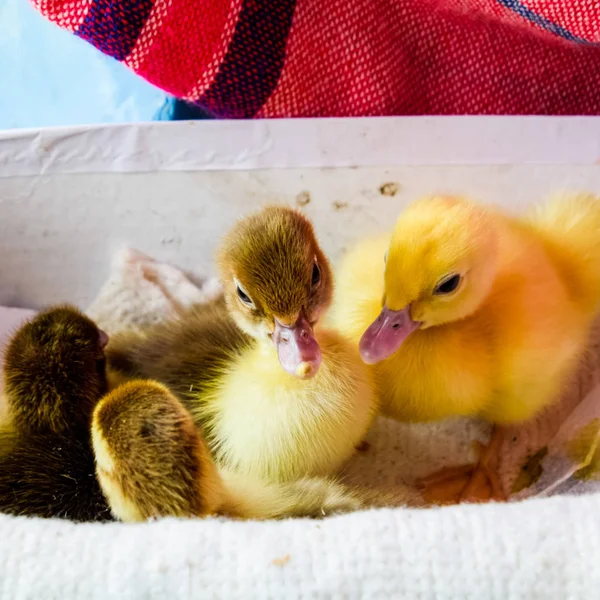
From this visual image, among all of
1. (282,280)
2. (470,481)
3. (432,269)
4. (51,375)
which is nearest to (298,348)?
(282,280)

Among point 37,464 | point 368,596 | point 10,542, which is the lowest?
point 37,464

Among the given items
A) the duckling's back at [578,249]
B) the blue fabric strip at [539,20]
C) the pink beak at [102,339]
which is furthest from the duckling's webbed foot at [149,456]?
the blue fabric strip at [539,20]

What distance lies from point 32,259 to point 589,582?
909mm

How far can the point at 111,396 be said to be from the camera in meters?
0.58

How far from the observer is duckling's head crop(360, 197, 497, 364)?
Answer: 688mm

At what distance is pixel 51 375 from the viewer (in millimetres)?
705

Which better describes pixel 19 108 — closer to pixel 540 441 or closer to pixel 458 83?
pixel 458 83

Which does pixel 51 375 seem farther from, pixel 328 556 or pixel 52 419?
pixel 328 556

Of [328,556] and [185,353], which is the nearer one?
[328,556]

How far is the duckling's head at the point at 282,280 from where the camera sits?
624mm

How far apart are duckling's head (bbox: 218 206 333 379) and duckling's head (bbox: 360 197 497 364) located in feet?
0.28

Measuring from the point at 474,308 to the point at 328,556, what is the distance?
0.38 metres

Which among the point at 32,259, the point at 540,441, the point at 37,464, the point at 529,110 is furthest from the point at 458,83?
the point at 37,464

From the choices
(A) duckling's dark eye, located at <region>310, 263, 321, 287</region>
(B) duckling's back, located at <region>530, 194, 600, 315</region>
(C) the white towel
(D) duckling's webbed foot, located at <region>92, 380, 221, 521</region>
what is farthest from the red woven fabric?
(C) the white towel
